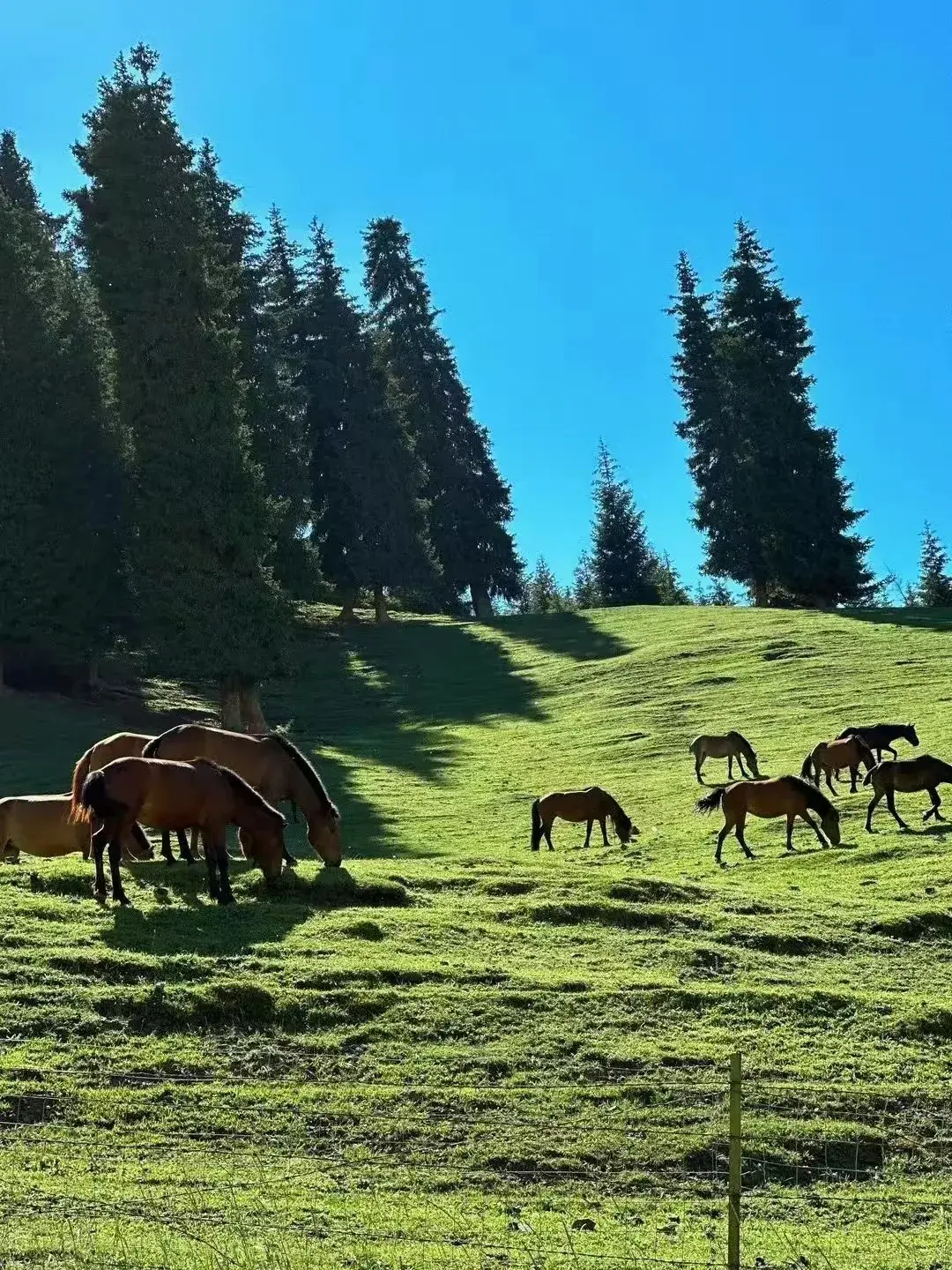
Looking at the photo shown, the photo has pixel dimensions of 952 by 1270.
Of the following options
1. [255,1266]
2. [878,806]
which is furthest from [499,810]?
[255,1266]

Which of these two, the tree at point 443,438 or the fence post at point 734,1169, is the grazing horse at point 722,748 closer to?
the fence post at point 734,1169

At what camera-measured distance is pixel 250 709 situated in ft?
130

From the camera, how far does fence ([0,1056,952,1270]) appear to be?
6328 mm

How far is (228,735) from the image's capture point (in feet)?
55.8

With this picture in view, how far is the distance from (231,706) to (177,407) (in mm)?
9876

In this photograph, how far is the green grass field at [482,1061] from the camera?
6.82 meters

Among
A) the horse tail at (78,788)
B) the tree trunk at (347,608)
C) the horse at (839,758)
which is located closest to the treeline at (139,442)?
the tree trunk at (347,608)

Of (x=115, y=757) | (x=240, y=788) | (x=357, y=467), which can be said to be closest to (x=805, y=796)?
(x=240, y=788)

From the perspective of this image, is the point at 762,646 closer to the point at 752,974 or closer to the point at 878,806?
the point at 878,806

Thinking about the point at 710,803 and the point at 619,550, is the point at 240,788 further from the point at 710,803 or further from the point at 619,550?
the point at 619,550

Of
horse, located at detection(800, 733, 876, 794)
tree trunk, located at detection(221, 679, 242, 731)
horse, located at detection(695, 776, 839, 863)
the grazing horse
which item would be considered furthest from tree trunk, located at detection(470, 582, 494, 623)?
horse, located at detection(695, 776, 839, 863)

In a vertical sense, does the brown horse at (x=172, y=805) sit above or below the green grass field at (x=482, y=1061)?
above

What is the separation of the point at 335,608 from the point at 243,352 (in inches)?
770

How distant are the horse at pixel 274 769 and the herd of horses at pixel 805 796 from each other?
653 centimetres
